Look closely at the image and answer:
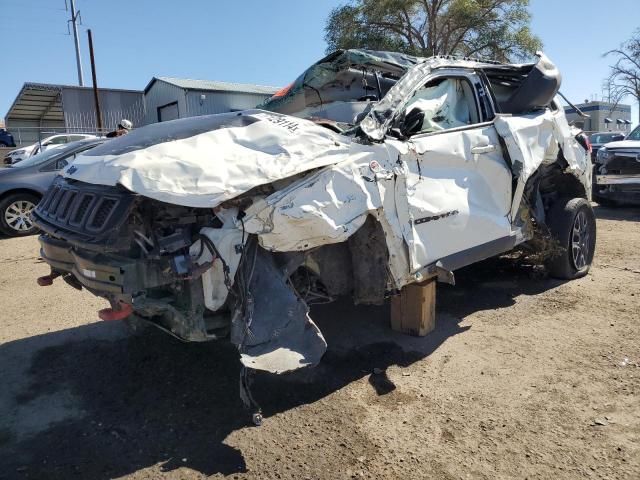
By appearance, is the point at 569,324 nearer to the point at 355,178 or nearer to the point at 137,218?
the point at 355,178

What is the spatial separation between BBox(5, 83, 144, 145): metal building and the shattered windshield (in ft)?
80.8

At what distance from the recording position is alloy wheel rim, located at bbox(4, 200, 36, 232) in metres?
8.92

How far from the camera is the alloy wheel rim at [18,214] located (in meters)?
8.92

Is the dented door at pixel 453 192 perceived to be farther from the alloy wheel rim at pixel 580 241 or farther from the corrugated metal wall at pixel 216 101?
the corrugated metal wall at pixel 216 101

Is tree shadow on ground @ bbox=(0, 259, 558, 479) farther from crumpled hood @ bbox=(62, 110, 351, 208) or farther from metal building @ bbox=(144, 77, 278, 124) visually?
metal building @ bbox=(144, 77, 278, 124)

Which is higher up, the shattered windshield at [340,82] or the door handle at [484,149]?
the shattered windshield at [340,82]

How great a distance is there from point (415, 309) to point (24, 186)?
766 centimetres

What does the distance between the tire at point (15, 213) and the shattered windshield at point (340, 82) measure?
Answer: 550 cm

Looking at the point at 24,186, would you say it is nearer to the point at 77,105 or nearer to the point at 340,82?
the point at 340,82

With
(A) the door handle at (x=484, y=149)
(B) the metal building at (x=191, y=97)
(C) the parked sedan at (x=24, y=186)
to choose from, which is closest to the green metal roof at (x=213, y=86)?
(B) the metal building at (x=191, y=97)

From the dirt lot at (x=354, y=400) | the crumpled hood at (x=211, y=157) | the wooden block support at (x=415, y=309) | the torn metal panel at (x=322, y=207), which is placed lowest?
the dirt lot at (x=354, y=400)

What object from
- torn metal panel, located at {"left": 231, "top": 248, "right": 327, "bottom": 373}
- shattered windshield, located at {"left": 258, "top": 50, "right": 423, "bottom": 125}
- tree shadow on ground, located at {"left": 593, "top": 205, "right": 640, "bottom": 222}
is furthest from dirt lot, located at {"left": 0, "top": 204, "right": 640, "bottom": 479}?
tree shadow on ground, located at {"left": 593, "top": 205, "right": 640, "bottom": 222}

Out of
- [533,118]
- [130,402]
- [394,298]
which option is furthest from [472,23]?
[130,402]

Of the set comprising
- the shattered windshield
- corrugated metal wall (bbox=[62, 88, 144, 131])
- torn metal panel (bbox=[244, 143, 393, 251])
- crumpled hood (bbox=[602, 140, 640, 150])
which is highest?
corrugated metal wall (bbox=[62, 88, 144, 131])
